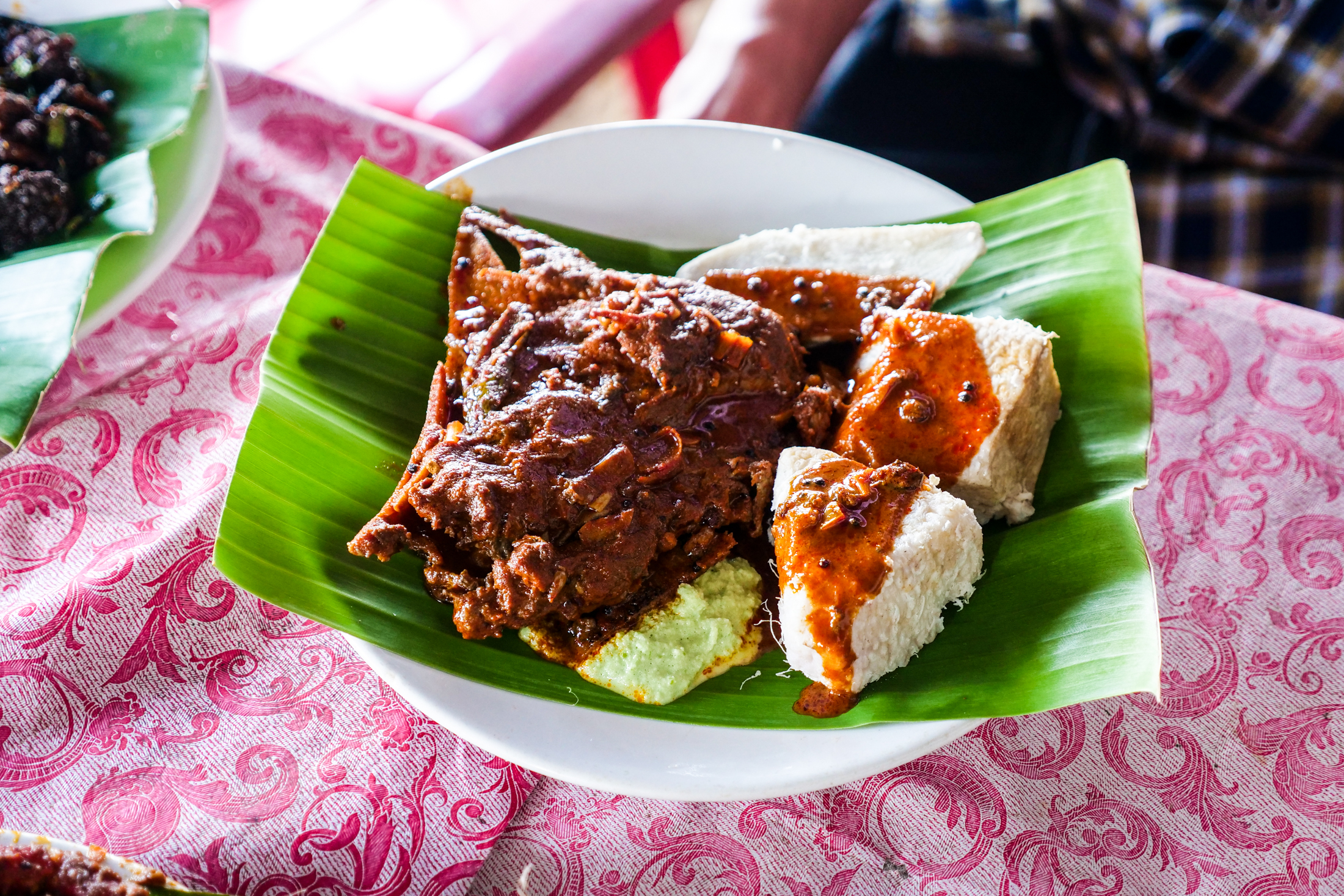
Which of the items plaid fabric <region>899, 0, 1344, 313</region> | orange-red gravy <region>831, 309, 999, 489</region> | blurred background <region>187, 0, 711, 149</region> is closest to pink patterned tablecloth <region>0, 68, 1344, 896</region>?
orange-red gravy <region>831, 309, 999, 489</region>

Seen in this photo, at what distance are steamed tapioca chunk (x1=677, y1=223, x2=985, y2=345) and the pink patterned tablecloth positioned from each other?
106 cm

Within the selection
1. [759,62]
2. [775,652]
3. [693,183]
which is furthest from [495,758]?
[759,62]

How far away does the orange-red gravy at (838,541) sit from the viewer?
2.27m

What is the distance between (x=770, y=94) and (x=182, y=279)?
9.51 ft

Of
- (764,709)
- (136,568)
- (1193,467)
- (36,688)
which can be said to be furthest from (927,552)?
(36,688)

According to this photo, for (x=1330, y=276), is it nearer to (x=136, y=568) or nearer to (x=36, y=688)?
(x=136, y=568)

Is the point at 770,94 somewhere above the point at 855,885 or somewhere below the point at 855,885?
above

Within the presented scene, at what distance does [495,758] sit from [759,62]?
3.68 m

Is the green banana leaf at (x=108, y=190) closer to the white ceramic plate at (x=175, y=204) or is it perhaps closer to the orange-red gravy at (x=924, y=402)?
the white ceramic plate at (x=175, y=204)

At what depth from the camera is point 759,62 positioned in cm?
462

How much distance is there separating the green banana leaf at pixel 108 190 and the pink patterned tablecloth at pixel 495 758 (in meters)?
0.31

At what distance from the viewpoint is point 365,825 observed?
2297 millimetres

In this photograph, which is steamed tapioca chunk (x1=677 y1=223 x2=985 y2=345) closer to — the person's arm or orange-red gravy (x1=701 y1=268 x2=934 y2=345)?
orange-red gravy (x1=701 y1=268 x2=934 y2=345)

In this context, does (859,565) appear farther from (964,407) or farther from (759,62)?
(759,62)
